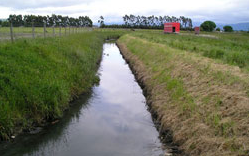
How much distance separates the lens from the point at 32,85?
8266 mm

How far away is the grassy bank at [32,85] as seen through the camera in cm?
711

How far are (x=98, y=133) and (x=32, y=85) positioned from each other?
2.70 metres

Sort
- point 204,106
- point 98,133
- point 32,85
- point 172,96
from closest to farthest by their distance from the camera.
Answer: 1. point 204,106
2. point 98,133
3. point 32,85
4. point 172,96

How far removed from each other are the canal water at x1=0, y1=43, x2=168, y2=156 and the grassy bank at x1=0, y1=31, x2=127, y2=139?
1.48ft

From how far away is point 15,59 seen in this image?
376 inches

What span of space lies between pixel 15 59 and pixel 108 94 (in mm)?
4646

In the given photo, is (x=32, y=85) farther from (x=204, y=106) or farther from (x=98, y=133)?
(x=204, y=106)

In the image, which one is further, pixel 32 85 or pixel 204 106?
pixel 32 85

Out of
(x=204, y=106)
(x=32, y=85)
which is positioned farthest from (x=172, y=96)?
(x=32, y=85)

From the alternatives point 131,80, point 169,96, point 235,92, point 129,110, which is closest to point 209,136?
point 235,92

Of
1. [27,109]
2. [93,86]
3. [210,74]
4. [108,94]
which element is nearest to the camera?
[27,109]

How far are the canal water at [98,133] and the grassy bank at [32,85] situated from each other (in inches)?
17.7

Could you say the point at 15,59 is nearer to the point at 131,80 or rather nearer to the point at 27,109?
the point at 27,109

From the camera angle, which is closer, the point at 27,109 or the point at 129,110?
the point at 27,109
